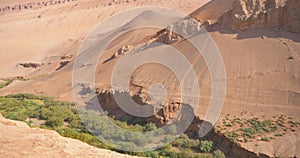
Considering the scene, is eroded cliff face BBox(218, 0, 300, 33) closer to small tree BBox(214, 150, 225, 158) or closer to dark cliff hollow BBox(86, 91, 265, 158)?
dark cliff hollow BBox(86, 91, 265, 158)

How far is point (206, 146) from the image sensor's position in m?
12.7

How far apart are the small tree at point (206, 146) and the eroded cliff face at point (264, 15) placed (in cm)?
999

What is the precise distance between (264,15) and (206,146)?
10802mm

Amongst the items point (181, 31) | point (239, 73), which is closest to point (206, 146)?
point (239, 73)

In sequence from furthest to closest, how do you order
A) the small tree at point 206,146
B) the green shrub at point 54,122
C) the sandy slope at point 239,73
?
the green shrub at point 54,122 < the sandy slope at point 239,73 < the small tree at point 206,146

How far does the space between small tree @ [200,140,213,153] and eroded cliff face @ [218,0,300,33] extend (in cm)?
999

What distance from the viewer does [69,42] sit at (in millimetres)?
44031

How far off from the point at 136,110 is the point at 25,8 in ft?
188

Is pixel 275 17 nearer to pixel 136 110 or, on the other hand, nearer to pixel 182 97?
pixel 182 97

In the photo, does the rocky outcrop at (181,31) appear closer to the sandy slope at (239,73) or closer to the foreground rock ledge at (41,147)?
the sandy slope at (239,73)

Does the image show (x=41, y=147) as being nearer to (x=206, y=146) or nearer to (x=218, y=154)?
A: (x=218, y=154)

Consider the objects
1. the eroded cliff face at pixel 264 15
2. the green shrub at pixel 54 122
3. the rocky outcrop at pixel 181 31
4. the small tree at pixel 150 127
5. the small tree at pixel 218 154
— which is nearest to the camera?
the small tree at pixel 218 154

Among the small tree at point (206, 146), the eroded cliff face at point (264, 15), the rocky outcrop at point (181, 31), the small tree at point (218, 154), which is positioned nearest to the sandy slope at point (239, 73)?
the eroded cliff face at point (264, 15)

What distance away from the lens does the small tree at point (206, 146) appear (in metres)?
12.6
